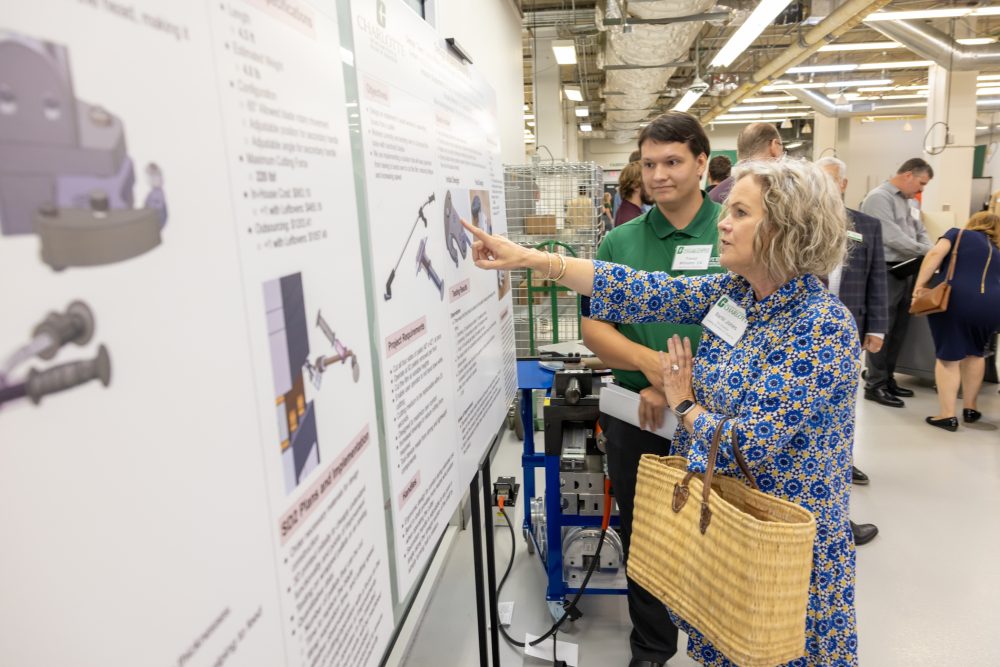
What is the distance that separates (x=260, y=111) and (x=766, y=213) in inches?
41.3

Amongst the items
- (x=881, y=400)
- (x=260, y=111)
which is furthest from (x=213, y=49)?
(x=881, y=400)

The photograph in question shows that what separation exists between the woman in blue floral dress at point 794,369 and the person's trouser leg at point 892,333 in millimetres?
4377

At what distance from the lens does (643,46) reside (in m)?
6.11

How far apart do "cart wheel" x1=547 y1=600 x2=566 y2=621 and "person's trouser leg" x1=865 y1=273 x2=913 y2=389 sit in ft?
12.9

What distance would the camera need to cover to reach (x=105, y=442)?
431 mm

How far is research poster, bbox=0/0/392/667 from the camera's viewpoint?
38 centimetres

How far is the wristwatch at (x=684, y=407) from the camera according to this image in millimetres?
1435

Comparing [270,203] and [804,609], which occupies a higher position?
[270,203]

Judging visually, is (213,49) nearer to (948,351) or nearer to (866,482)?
(866,482)

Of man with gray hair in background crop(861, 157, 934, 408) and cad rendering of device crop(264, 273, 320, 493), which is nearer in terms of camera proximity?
cad rendering of device crop(264, 273, 320, 493)

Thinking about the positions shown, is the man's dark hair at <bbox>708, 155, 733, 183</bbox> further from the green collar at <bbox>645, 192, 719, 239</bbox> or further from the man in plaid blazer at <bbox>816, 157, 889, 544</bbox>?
the green collar at <bbox>645, 192, 719, 239</bbox>

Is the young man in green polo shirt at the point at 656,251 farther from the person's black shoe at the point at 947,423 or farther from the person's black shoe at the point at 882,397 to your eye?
the person's black shoe at the point at 882,397

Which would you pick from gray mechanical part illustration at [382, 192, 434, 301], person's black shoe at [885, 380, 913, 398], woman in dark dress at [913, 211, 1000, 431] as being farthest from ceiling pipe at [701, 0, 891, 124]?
gray mechanical part illustration at [382, 192, 434, 301]

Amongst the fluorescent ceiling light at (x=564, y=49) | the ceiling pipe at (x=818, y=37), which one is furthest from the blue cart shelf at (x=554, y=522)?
the ceiling pipe at (x=818, y=37)
